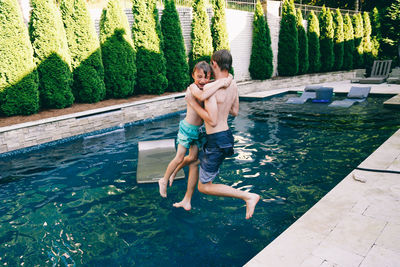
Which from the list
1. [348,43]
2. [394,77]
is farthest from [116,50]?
[348,43]

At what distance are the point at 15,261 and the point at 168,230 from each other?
1.66 meters

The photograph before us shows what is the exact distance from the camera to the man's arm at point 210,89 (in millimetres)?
2963

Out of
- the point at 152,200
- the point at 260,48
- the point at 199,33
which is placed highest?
the point at 199,33

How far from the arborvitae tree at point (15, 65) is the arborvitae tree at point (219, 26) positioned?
8600 mm

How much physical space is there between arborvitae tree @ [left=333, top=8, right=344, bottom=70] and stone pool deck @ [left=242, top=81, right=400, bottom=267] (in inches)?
757

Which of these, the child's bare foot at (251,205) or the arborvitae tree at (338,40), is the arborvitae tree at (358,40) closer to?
the arborvitae tree at (338,40)

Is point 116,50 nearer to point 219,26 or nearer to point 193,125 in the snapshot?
point 219,26

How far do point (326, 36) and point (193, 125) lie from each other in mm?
19686

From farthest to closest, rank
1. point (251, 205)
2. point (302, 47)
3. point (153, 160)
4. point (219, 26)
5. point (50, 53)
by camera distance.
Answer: point (302, 47) → point (219, 26) → point (50, 53) → point (153, 160) → point (251, 205)

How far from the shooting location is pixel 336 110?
32.4 feet

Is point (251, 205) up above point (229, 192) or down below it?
below

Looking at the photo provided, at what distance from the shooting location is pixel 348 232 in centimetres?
292

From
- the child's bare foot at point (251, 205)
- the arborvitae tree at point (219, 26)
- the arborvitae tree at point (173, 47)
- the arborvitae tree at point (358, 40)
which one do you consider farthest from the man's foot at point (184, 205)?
the arborvitae tree at point (358, 40)

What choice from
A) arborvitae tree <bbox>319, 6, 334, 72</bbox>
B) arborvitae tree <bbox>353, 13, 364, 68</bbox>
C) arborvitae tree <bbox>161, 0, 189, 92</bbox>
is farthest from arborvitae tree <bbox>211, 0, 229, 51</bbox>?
arborvitae tree <bbox>353, 13, 364, 68</bbox>
